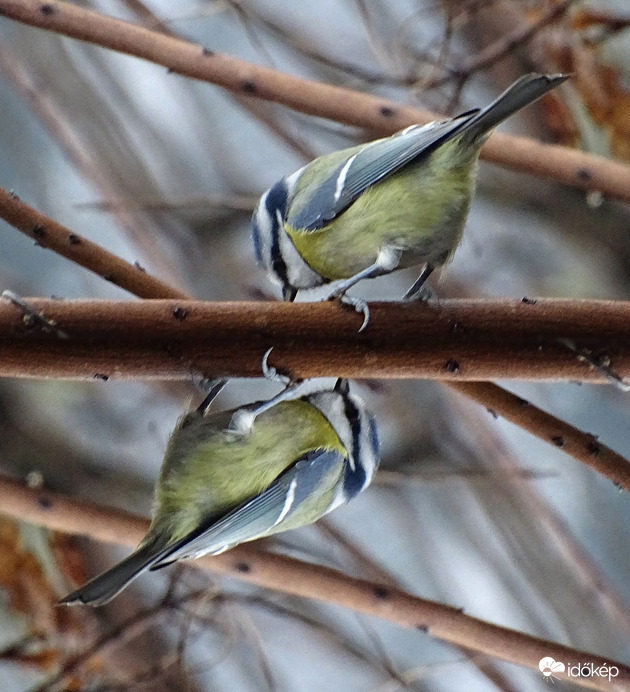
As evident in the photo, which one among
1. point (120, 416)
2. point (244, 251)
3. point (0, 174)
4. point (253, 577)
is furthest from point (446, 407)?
point (0, 174)

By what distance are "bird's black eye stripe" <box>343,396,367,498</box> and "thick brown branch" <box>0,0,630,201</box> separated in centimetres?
32

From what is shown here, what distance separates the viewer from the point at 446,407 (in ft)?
4.83

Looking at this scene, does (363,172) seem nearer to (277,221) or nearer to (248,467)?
(277,221)

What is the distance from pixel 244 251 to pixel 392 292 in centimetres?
32

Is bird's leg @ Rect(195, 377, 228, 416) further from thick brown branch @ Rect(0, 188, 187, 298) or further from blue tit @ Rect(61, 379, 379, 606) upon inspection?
thick brown branch @ Rect(0, 188, 187, 298)

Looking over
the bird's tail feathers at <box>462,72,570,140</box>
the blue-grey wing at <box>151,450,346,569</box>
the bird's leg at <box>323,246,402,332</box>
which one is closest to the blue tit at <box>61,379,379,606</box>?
the blue-grey wing at <box>151,450,346,569</box>

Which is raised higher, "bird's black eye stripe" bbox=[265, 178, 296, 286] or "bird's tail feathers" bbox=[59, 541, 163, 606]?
"bird's black eye stripe" bbox=[265, 178, 296, 286]

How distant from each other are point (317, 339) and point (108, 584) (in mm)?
259

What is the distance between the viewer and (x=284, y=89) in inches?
30.3

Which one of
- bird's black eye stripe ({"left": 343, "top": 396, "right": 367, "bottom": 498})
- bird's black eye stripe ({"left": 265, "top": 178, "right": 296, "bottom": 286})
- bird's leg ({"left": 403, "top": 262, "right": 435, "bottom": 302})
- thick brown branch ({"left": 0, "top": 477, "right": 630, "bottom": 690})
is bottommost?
thick brown branch ({"left": 0, "top": 477, "right": 630, "bottom": 690})

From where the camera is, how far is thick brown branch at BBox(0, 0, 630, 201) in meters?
0.72

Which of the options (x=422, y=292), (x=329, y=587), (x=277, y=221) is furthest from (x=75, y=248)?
(x=329, y=587)

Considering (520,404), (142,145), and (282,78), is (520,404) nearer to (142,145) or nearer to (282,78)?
(282,78)

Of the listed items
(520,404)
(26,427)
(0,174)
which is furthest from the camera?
(0,174)
